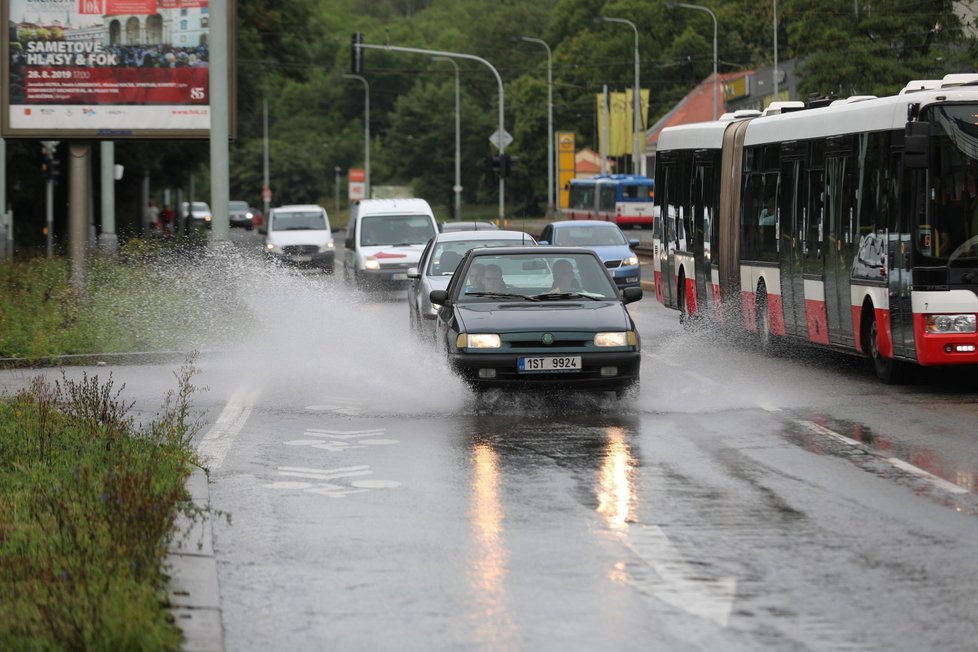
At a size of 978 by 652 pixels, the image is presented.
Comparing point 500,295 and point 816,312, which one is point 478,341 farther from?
point 816,312

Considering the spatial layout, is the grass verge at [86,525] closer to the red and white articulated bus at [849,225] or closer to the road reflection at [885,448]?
the road reflection at [885,448]

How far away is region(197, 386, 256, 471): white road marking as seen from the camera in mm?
12648

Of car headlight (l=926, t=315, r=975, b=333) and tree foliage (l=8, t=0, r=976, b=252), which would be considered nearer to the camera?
car headlight (l=926, t=315, r=975, b=333)

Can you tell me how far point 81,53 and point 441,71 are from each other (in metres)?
142

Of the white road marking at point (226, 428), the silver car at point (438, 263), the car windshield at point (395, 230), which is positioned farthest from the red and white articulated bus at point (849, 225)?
the car windshield at point (395, 230)

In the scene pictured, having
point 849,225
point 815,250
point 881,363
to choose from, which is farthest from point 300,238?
point 881,363

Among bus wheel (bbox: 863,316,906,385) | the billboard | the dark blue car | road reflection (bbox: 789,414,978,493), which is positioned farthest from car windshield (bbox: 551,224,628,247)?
road reflection (bbox: 789,414,978,493)

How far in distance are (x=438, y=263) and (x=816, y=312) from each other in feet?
18.6

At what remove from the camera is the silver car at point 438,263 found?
2144 centimetres

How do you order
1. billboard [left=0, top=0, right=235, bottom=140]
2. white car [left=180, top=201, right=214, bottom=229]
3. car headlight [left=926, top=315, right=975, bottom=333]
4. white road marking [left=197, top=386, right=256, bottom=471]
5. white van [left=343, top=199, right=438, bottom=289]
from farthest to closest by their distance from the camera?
white car [left=180, top=201, right=214, bottom=229] → white van [left=343, top=199, right=438, bottom=289] → billboard [left=0, top=0, right=235, bottom=140] → car headlight [left=926, top=315, right=975, bottom=333] → white road marking [left=197, top=386, right=256, bottom=471]

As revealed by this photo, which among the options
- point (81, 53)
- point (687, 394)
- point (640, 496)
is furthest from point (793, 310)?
point (81, 53)

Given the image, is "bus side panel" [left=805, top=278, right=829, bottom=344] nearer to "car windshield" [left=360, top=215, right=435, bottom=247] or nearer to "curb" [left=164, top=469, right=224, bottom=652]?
"curb" [left=164, top=469, right=224, bottom=652]

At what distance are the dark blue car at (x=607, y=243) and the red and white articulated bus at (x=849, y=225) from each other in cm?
802

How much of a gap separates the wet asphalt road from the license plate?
1.37 ft
